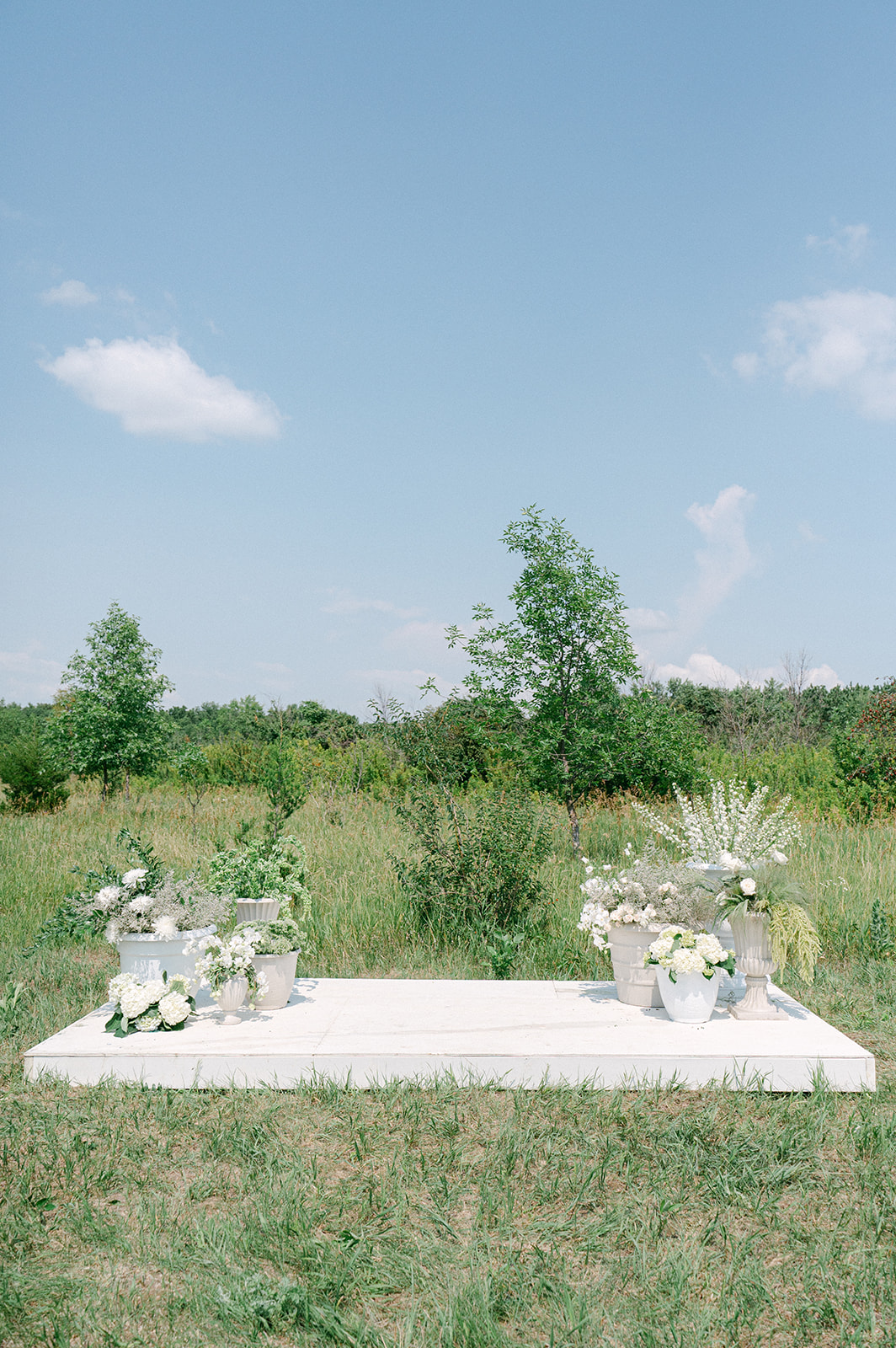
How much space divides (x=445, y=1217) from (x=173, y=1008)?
1657 millimetres

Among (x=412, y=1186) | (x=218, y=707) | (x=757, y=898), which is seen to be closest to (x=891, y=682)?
(x=757, y=898)

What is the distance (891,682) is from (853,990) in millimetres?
10318

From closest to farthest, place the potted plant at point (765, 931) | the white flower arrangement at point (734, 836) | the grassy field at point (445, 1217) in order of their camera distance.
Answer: the grassy field at point (445, 1217)
the potted plant at point (765, 931)
the white flower arrangement at point (734, 836)

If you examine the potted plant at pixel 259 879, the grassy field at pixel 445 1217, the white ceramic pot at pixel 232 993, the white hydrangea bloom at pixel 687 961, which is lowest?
the grassy field at pixel 445 1217

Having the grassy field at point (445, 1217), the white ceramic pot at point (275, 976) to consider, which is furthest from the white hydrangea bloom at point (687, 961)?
the white ceramic pot at point (275, 976)

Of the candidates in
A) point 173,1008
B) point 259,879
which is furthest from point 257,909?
point 173,1008

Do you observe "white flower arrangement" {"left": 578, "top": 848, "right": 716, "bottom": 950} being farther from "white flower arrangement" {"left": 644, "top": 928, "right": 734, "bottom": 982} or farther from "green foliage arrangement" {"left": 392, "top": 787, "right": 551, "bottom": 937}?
"green foliage arrangement" {"left": 392, "top": 787, "right": 551, "bottom": 937}

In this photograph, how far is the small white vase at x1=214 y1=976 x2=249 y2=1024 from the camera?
4039 millimetres

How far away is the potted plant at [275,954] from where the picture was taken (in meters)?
4.05

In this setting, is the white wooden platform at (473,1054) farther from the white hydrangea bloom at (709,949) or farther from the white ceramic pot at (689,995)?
the white hydrangea bloom at (709,949)

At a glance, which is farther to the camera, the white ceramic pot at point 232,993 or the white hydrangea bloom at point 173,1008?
the white ceramic pot at point 232,993

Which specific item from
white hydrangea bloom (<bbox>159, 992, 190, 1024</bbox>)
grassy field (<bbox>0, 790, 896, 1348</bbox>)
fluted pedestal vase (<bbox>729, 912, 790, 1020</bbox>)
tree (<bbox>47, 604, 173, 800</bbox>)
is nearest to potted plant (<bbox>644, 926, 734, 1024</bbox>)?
fluted pedestal vase (<bbox>729, 912, 790, 1020</bbox>)

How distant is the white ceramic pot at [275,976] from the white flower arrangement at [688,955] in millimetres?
1644

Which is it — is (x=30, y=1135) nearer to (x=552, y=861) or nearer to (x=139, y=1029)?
(x=139, y=1029)
